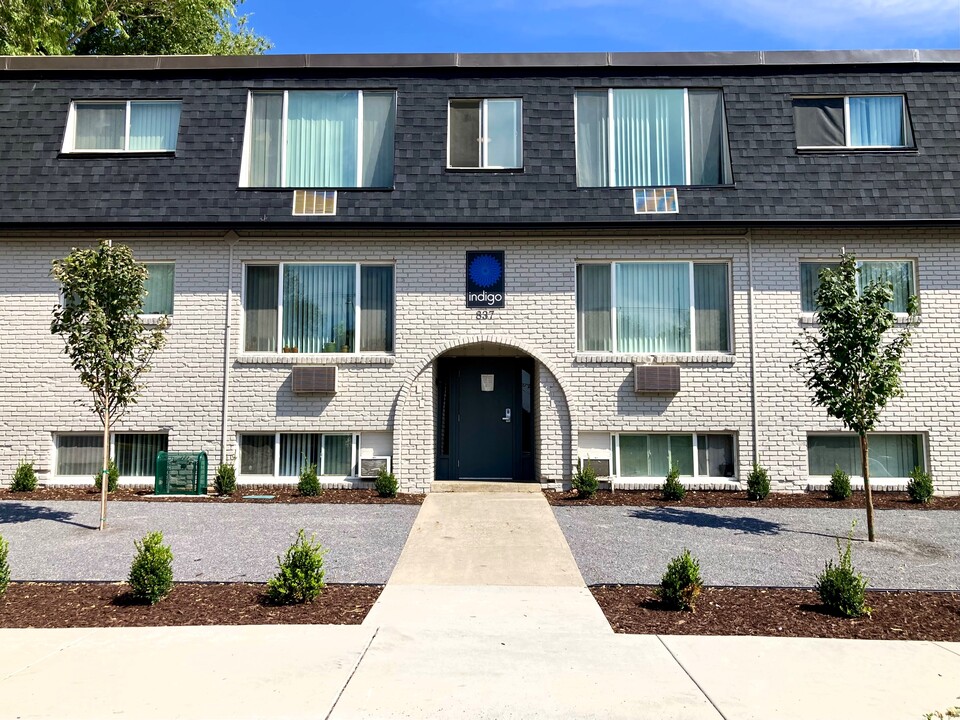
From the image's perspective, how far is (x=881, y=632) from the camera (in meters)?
5.74

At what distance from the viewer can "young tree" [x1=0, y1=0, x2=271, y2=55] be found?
1553 cm

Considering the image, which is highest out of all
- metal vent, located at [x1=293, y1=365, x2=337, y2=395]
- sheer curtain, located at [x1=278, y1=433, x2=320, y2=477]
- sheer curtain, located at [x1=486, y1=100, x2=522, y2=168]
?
sheer curtain, located at [x1=486, y1=100, x2=522, y2=168]

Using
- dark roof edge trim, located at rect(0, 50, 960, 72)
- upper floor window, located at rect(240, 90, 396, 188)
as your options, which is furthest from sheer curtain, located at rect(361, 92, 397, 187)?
dark roof edge trim, located at rect(0, 50, 960, 72)

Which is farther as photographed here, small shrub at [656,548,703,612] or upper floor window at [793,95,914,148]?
upper floor window at [793,95,914,148]

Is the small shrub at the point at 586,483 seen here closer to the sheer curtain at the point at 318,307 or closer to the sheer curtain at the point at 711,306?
the sheer curtain at the point at 711,306

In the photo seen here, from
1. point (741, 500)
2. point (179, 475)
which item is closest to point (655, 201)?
point (741, 500)

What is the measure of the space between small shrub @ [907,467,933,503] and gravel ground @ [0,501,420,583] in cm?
758

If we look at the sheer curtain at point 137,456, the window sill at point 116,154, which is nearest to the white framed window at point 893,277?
the window sill at point 116,154

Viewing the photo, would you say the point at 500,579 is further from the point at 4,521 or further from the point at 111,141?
the point at 111,141

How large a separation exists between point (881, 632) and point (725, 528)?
3.34 meters

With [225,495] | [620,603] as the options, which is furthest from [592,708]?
[225,495]

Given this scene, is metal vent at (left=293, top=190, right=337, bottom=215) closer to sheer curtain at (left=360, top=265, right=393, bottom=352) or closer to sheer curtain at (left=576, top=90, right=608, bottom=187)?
sheer curtain at (left=360, top=265, right=393, bottom=352)

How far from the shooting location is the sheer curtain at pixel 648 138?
474 inches

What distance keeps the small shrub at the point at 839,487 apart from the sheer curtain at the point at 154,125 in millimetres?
12057
